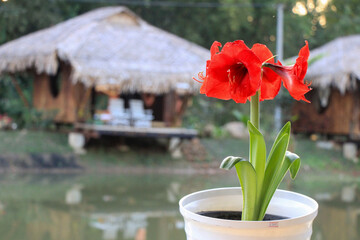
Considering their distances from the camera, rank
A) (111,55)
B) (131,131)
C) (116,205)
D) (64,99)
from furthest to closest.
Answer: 1. (64,99)
2. (111,55)
3. (131,131)
4. (116,205)

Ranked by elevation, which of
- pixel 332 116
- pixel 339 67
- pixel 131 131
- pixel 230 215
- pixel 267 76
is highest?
pixel 339 67

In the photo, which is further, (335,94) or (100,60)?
(335,94)

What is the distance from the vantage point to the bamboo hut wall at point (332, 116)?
37.6 feet

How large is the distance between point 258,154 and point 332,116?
11518 millimetres

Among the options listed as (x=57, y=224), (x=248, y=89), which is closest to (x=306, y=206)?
(x=248, y=89)

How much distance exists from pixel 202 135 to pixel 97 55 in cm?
327

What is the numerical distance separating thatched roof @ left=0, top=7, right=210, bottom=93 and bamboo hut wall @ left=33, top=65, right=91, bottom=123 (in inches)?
19.5

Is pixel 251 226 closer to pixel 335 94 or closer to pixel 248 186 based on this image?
pixel 248 186

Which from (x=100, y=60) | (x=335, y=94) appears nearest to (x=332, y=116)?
(x=335, y=94)

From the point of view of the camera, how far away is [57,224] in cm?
502

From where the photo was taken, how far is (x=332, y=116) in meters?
12.1

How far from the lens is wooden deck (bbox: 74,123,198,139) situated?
9.52 metres

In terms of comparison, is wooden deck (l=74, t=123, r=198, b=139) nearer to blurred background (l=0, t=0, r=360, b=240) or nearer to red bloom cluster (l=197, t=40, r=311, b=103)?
blurred background (l=0, t=0, r=360, b=240)

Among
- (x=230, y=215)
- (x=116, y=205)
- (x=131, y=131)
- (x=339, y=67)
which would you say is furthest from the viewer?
(x=339, y=67)
